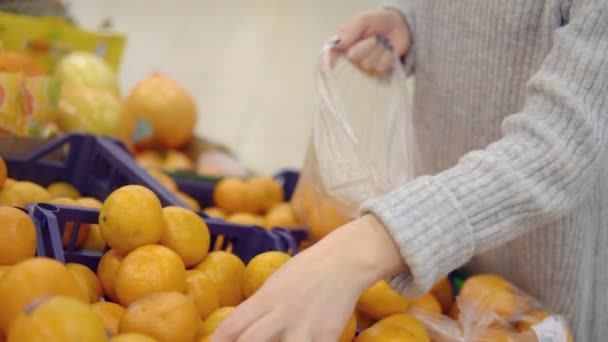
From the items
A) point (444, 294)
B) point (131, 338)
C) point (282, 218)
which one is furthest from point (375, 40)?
point (131, 338)

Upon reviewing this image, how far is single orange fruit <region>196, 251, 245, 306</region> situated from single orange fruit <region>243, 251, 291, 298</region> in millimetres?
24

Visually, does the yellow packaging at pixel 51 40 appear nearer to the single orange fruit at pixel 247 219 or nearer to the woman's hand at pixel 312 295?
the single orange fruit at pixel 247 219

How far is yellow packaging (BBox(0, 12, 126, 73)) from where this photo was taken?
5.56 feet

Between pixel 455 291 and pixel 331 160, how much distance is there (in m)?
0.32

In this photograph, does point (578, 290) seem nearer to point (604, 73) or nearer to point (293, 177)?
point (604, 73)

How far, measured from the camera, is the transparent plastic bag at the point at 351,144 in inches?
45.4

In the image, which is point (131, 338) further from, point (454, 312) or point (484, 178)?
point (454, 312)

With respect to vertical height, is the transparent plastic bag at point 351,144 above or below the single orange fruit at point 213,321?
above

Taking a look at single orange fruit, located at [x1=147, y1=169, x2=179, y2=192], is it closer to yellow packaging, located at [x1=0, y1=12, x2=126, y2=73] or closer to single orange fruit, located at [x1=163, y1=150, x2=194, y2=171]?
single orange fruit, located at [x1=163, y1=150, x2=194, y2=171]

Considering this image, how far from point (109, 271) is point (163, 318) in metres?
0.18

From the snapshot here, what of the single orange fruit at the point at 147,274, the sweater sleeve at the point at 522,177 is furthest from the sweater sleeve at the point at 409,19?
the single orange fruit at the point at 147,274

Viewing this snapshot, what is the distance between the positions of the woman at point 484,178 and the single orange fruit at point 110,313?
20cm

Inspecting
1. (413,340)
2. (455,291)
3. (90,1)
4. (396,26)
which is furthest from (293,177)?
(90,1)

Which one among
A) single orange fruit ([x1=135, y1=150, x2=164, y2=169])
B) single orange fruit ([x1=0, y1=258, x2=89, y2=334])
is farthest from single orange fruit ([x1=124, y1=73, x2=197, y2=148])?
single orange fruit ([x1=0, y1=258, x2=89, y2=334])
